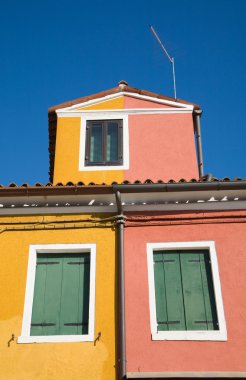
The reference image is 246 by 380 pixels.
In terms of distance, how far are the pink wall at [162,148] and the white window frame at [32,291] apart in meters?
2.39

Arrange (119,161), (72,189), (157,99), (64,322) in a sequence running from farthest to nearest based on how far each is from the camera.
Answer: (157,99) → (119,161) → (72,189) → (64,322)

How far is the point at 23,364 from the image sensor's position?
269 inches

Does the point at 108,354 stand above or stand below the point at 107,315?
below

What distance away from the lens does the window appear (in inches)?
395

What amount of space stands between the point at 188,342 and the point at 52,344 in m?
2.02

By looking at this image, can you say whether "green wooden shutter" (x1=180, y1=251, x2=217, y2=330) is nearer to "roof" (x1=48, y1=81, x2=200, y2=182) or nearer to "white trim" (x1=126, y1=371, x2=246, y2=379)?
"white trim" (x1=126, y1=371, x2=246, y2=379)

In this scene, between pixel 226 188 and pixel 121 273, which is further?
pixel 226 188

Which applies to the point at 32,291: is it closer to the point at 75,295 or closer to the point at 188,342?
the point at 75,295

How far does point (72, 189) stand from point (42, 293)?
1.79 metres

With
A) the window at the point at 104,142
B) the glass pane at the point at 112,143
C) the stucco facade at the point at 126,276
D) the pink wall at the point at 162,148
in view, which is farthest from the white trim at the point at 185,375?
the glass pane at the point at 112,143

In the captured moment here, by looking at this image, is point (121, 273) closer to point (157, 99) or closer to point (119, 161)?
point (119, 161)

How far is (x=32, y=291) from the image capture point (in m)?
7.55

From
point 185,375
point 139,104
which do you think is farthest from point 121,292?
point 139,104

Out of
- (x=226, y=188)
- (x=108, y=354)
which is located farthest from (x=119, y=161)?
(x=108, y=354)
